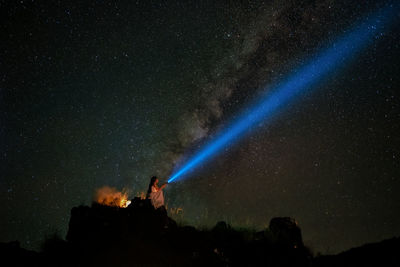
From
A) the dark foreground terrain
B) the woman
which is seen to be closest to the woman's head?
the woman

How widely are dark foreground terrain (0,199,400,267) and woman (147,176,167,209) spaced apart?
2018 mm

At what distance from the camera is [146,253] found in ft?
23.4

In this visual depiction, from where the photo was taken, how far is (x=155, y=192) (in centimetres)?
1027

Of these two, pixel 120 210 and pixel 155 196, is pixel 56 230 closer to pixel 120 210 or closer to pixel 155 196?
pixel 120 210

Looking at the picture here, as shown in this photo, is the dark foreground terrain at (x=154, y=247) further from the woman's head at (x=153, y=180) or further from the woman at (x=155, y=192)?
the woman's head at (x=153, y=180)

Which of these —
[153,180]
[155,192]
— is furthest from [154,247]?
[153,180]

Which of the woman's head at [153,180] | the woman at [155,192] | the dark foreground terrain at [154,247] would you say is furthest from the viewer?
the woman's head at [153,180]

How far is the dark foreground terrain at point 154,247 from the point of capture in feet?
22.7

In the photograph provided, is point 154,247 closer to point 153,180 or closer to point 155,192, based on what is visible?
point 155,192

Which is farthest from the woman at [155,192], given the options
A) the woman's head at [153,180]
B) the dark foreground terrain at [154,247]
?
the dark foreground terrain at [154,247]

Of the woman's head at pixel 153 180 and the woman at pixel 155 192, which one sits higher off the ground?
the woman's head at pixel 153 180

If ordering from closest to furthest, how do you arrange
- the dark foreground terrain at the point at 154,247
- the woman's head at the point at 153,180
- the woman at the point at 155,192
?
the dark foreground terrain at the point at 154,247 < the woman at the point at 155,192 < the woman's head at the point at 153,180

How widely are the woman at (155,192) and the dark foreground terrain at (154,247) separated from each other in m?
2.02

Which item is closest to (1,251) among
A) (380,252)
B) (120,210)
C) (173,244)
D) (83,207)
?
(83,207)
